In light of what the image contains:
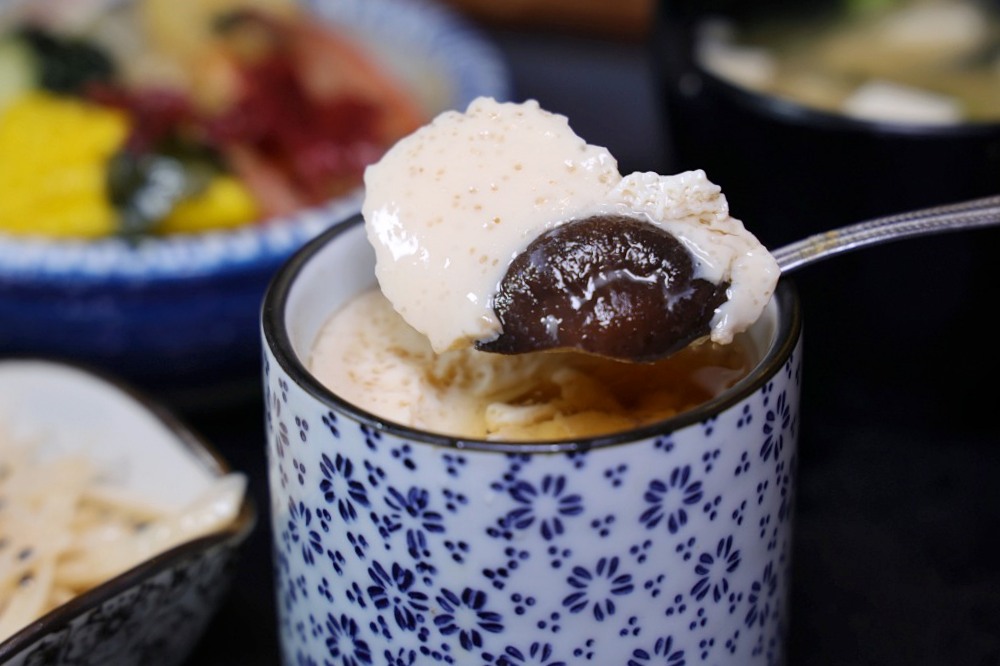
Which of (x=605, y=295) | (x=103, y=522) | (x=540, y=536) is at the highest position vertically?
(x=605, y=295)

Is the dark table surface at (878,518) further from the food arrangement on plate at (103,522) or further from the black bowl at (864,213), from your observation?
the food arrangement on plate at (103,522)

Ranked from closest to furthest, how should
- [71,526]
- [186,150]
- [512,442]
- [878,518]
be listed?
1. [512,442]
2. [71,526]
3. [878,518]
4. [186,150]

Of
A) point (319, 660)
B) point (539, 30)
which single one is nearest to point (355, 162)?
point (539, 30)

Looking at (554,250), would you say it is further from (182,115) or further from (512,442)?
(182,115)

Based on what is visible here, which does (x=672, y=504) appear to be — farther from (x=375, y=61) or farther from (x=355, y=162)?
(x=375, y=61)

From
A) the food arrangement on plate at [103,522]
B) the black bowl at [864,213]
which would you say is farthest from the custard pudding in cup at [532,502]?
the black bowl at [864,213]

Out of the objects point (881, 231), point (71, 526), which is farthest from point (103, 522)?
point (881, 231)

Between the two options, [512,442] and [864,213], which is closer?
[512,442]
